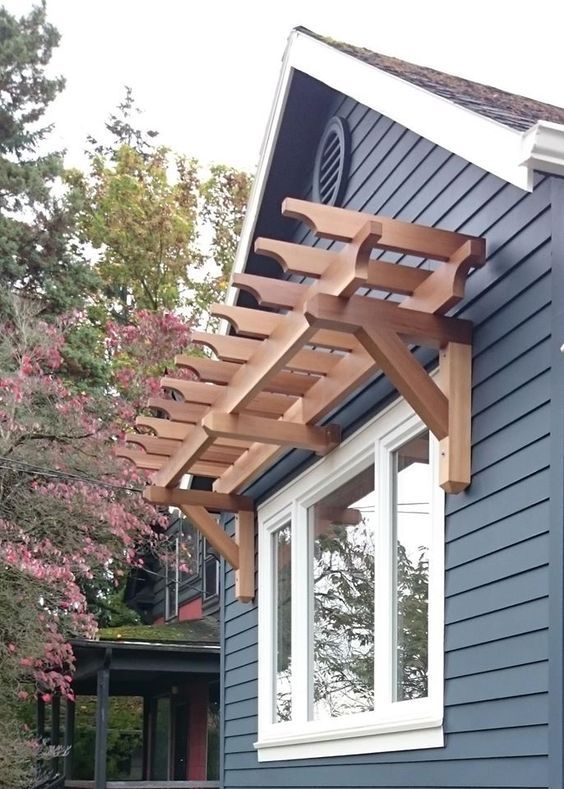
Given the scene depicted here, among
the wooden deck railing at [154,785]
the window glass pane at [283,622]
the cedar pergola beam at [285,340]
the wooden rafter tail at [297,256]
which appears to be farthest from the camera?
the wooden deck railing at [154,785]

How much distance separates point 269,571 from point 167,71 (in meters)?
24.8

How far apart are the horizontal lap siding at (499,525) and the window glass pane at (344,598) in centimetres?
51

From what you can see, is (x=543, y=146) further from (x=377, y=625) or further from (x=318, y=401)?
(x=377, y=625)

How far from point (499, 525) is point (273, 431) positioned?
1803 mm

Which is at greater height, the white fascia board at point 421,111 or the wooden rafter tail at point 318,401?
→ the white fascia board at point 421,111

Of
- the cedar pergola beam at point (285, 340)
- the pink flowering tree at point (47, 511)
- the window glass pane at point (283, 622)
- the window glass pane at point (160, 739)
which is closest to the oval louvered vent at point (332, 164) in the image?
the cedar pergola beam at point (285, 340)

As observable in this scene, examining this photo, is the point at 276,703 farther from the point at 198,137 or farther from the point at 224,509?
the point at 198,137

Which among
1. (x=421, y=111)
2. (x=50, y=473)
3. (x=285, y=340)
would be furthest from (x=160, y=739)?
(x=421, y=111)

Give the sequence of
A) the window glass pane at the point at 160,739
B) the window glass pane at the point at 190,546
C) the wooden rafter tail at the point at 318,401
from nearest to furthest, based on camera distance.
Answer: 1. the wooden rafter tail at the point at 318,401
2. the window glass pane at the point at 160,739
3. the window glass pane at the point at 190,546

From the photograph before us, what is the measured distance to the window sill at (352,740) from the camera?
448 centimetres

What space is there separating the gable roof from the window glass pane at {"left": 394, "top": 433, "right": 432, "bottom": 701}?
1.43 m

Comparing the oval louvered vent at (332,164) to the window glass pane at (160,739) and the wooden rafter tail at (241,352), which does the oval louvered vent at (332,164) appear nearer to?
the wooden rafter tail at (241,352)

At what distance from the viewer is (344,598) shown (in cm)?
562

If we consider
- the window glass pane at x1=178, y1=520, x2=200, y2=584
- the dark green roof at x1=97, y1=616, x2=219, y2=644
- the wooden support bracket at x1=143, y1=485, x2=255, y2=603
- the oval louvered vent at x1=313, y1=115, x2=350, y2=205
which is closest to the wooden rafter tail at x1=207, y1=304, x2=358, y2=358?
the oval louvered vent at x1=313, y1=115, x2=350, y2=205
